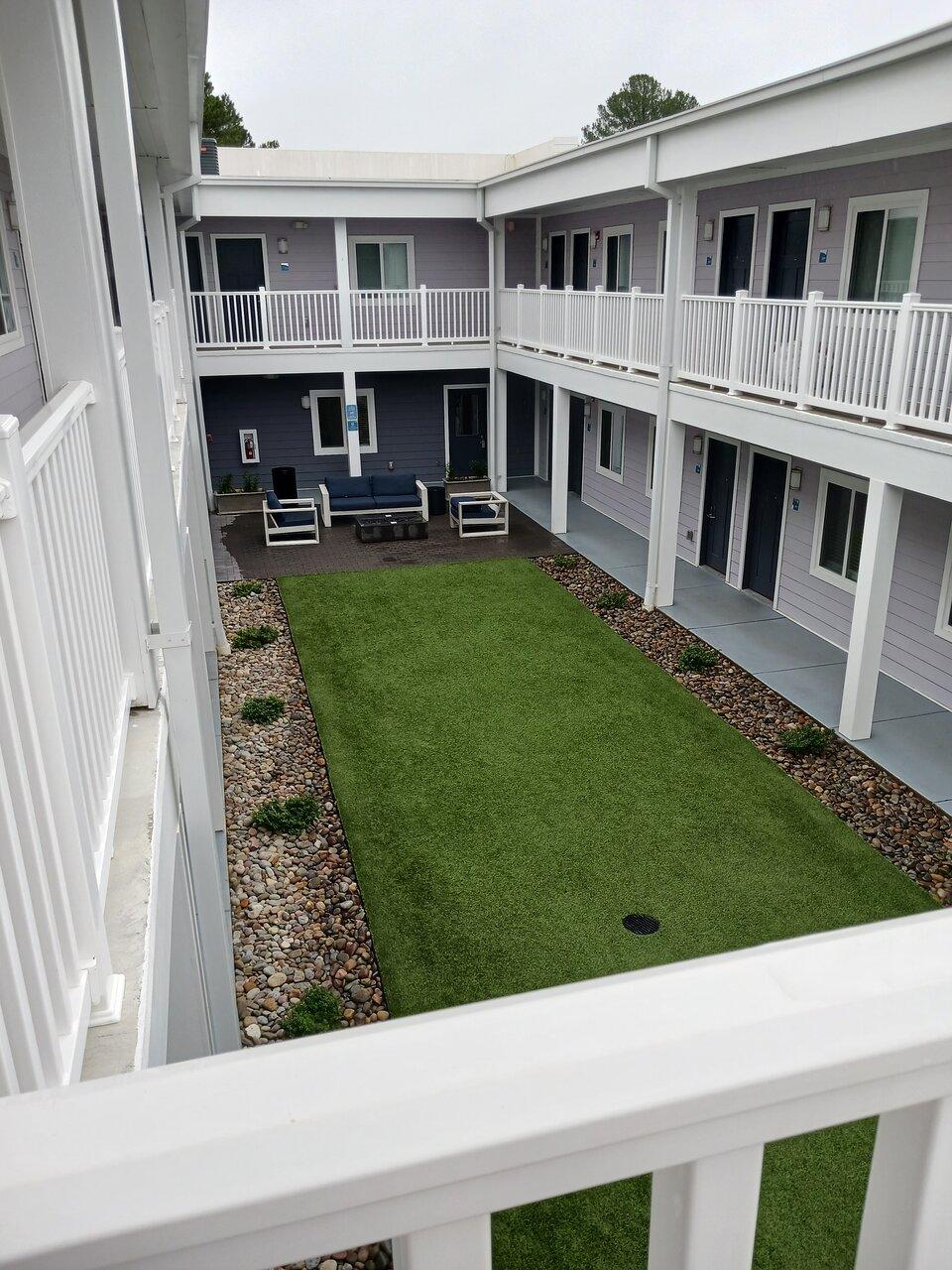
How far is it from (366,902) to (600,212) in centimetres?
1597

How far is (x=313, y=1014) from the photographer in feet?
22.5

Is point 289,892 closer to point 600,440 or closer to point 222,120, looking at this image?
point 600,440

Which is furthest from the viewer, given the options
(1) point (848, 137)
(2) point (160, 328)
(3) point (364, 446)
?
(3) point (364, 446)

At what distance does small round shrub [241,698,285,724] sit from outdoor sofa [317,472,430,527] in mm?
8903

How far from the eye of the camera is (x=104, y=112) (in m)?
4.23

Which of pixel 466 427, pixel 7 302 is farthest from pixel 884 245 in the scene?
pixel 466 427

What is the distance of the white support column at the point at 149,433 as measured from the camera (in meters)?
4.14

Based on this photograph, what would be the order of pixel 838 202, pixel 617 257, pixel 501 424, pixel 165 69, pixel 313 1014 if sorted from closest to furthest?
1. pixel 313 1014
2. pixel 165 69
3. pixel 838 202
4. pixel 617 257
5. pixel 501 424

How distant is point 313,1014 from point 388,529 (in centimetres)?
1342

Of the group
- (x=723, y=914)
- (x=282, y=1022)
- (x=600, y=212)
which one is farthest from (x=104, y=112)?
(x=600, y=212)

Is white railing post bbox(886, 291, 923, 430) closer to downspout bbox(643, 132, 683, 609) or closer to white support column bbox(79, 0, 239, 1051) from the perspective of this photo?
downspout bbox(643, 132, 683, 609)

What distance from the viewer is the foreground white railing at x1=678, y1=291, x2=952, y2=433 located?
9.10 metres

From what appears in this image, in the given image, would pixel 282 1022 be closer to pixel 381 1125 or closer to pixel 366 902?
pixel 366 902

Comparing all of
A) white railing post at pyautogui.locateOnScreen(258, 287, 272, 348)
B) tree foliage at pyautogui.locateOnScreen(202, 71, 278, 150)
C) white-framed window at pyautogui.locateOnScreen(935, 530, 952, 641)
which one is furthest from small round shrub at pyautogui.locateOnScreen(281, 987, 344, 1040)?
tree foliage at pyautogui.locateOnScreen(202, 71, 278, 150)
